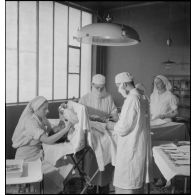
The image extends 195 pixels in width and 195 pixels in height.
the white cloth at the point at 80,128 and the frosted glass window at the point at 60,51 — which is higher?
the frosted glass window at the point at 60,51

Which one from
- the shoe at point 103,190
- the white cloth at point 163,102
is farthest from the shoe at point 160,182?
the white cloth at point 163,102

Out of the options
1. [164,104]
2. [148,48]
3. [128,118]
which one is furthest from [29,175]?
[148,48]

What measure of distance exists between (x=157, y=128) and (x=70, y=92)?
8.55ft

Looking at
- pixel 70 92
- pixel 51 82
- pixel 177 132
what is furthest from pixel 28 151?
pixel 70 92

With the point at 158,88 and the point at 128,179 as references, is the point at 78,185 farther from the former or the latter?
the point at 158,88

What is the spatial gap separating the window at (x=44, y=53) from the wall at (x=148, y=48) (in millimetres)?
816

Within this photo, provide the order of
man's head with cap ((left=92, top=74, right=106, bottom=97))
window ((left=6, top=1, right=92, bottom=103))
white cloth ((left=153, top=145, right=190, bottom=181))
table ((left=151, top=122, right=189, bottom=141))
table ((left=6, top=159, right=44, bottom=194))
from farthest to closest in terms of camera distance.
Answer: man's head with cap ((left=92, top=74, right=106, bottom=97)) → table ((left=151, top=122, right=189, bottom=141)) → window ((left=6, top=1, right=92, bottom=103)) → white cloth ((left=153, top=145, right=190, bottom=181)) → table ((left=6, top=159, right=44, bottom=194))

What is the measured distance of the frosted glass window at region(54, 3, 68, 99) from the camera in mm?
4688

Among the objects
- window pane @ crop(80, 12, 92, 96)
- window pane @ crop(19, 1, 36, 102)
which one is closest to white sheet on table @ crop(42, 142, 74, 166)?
window pane @ crop(19, 1, 36, 102)

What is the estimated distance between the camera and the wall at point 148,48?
5.41m

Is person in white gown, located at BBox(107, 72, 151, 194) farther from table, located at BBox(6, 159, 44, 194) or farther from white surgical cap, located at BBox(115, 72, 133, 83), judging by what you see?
table, located at BBox(6, 159, 44, 194)

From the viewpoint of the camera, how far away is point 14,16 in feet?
9.60

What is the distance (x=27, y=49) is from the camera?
423 cm

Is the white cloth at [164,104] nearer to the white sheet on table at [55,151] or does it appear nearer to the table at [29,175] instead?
the white sheet on table at [55,151]
